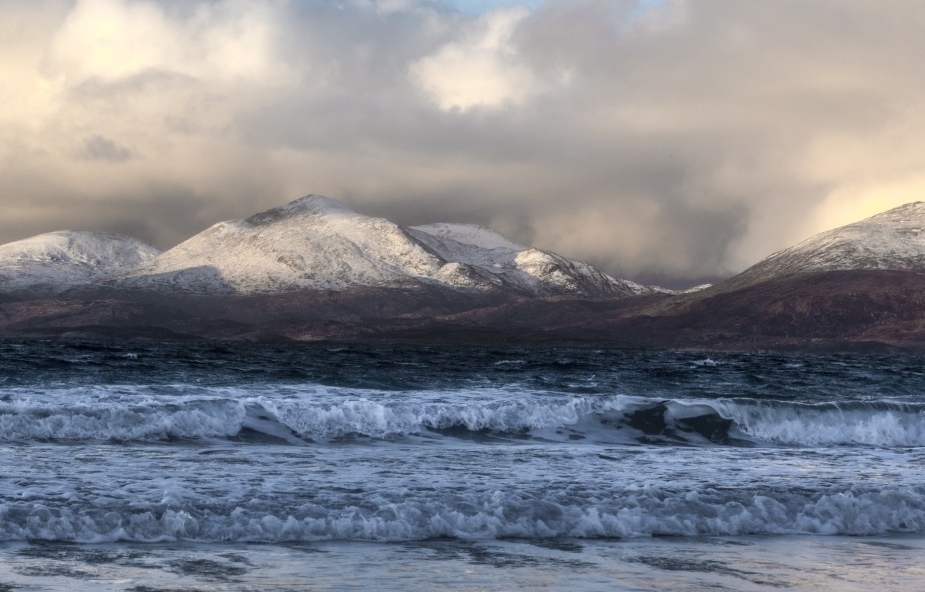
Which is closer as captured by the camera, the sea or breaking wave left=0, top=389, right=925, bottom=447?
the sea

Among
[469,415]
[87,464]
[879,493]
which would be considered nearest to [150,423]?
[87,464]

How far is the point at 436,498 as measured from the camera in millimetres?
18344

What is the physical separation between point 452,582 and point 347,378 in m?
45.2

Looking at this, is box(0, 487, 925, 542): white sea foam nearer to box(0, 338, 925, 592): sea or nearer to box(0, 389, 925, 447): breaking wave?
box(0, 338, 925, 592): sea

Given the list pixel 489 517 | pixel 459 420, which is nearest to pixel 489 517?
pixel 489 517

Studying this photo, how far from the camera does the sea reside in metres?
14.1

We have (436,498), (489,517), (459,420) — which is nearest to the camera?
(489,517)

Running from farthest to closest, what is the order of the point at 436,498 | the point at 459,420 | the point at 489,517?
the point at 459,420 < the point at 436,498 < the point at 489,517

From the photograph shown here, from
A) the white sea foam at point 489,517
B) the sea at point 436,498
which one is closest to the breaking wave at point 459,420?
the sea at point 436,498

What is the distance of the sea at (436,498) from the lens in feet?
46.2

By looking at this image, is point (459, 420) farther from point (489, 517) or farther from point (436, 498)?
point (489, 517)

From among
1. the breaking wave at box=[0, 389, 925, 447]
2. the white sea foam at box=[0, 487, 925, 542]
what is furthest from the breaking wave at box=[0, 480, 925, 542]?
the breaking wave at box=[0, 389, 925, 447]

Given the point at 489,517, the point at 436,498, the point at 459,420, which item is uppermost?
the point at 459,420

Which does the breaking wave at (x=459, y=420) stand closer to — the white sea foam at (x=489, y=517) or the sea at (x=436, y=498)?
the sea at (x=436, y=498)
